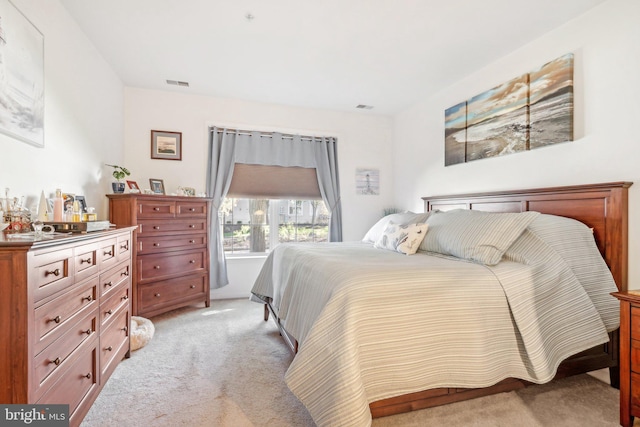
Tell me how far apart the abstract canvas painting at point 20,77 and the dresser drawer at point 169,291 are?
5.55 ft

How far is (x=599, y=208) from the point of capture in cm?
205

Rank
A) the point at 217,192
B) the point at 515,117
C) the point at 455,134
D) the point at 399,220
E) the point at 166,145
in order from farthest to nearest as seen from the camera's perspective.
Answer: the point at 217,192 → the point at 166,145 → the point at 455,134 → the point at 399,220 → the point at 515,117

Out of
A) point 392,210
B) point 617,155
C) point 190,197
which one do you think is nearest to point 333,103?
point 392,210

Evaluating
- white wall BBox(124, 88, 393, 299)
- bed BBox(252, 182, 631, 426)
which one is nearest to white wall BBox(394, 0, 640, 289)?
bed BBox(252, 182, 631, 426)

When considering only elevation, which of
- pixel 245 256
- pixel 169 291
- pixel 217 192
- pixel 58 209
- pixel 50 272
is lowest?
pixel 169 291

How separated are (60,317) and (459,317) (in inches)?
73.8

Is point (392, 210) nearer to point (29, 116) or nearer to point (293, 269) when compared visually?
point (293, 269)

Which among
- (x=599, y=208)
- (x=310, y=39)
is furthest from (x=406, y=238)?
(x=310, y=39)

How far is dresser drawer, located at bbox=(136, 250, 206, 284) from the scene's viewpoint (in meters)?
3.05

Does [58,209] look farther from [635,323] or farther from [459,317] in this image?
[635,323]

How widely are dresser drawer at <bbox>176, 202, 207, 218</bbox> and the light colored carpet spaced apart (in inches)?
54.4

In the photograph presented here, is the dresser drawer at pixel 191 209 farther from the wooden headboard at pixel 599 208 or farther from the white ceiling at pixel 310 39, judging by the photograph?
the wooden headboard at pixel 599 208

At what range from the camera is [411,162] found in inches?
166

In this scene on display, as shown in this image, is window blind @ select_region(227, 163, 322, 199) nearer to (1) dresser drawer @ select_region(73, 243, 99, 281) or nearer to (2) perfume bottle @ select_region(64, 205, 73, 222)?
(2) perfume bottle @ select_region(64, 205, 73, 222)
